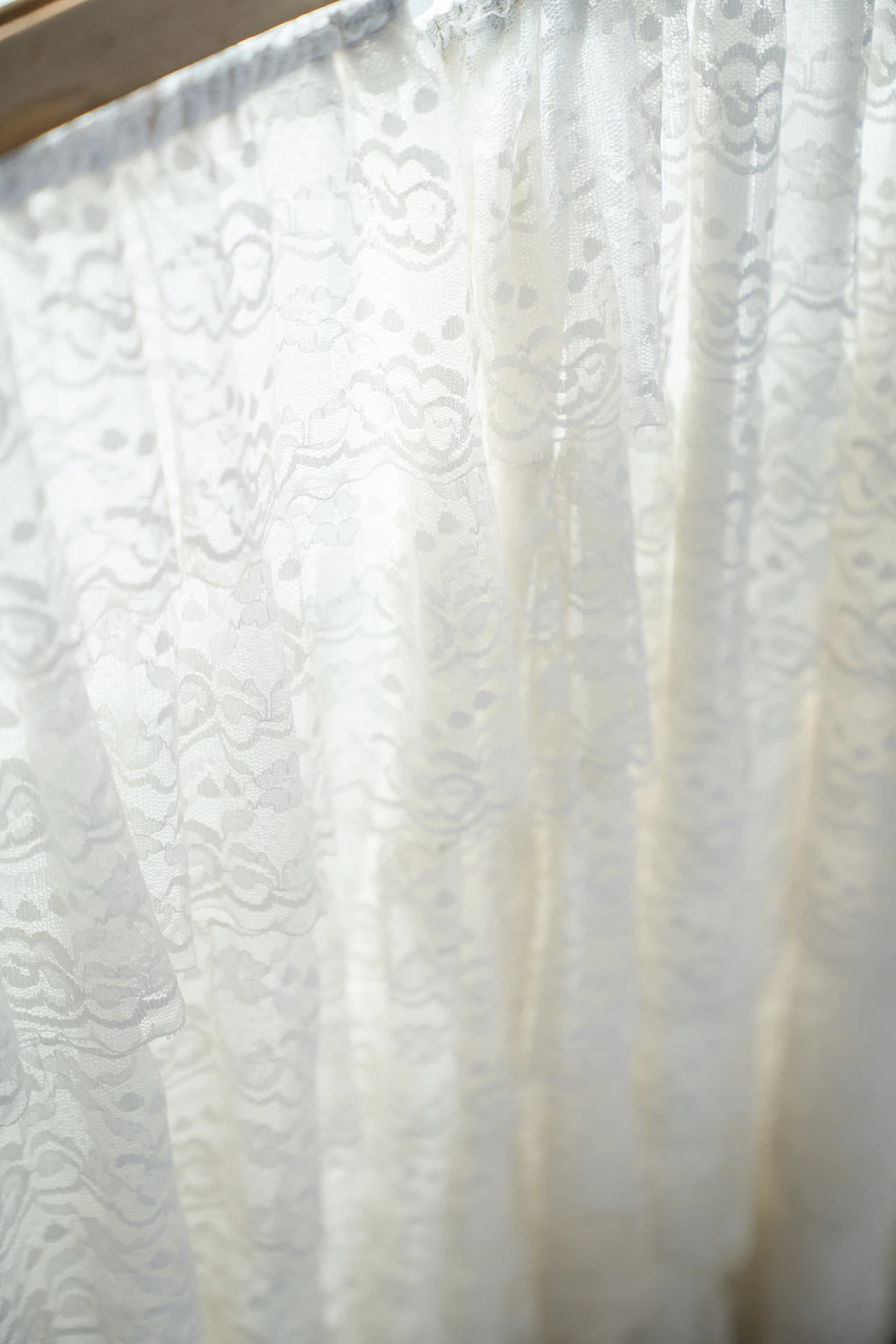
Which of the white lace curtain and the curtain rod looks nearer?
the curtain rod

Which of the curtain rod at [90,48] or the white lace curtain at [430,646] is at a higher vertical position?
the curtain rod at [90,48]

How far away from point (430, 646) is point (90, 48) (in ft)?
1.22

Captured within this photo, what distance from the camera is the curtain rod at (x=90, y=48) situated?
486 mm

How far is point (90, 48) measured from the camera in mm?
500

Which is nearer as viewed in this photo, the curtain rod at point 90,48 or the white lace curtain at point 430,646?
the curtain rod at point 90,48

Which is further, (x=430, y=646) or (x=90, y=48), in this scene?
(x=430, y=646)

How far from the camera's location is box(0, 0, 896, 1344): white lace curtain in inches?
23.5

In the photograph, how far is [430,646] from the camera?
75 centimetres

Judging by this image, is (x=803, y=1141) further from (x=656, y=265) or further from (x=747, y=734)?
(x=656, y=265)

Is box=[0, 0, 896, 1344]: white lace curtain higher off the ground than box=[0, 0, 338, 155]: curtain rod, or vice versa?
box=[0, 0, 338, 155]: curtain rod

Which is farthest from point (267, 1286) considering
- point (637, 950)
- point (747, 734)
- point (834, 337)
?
point (834, 337)

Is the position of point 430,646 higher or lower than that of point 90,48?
lower

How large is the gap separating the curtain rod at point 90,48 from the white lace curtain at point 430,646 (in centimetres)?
3

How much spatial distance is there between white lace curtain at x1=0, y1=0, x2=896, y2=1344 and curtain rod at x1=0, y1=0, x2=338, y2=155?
0.03 m
